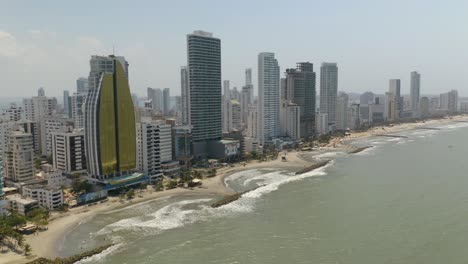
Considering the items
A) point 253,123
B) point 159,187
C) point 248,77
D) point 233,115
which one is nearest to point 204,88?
point 253,123

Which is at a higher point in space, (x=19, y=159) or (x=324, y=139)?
(x=19, y=159)

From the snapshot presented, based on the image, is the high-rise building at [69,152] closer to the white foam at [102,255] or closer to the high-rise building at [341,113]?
the white foam at [102,255]

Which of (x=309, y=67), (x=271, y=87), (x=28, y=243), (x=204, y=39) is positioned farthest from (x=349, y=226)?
(x=309, y=67)

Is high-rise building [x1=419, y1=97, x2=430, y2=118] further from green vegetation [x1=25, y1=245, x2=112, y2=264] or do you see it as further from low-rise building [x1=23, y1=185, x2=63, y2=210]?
green vegetation [x1=25, y1=245, x2=112, y2=264]

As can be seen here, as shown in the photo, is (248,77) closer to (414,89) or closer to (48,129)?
(414,89)

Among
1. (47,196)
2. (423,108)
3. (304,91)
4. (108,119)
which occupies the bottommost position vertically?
(47,196)

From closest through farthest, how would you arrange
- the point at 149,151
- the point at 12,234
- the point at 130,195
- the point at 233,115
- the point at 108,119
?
1. the point at 12,234
2. the point at 130,195
3. the point at 108,119
4. the point at 149,151
5. the point at 233,115

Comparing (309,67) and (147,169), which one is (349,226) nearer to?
(147,169)

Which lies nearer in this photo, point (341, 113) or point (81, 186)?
point (81, 186)
